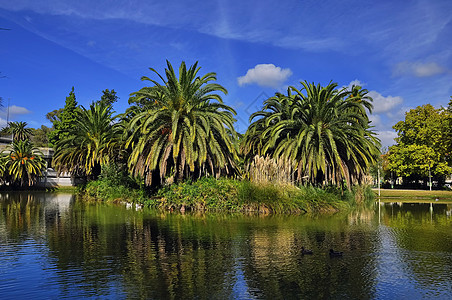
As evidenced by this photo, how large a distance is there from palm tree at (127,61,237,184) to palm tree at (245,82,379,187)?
180 inches

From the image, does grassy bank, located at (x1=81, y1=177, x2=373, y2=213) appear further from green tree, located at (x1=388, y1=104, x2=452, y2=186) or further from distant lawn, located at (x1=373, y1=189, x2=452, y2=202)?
green tree, located at (x1=388, y1=104, x2=452, y2=186)

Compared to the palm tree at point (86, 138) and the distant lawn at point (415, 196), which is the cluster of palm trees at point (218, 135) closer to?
the palm tree at point (86, 138)

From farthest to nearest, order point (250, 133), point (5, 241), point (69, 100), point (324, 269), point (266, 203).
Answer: point (69, 100), point (250, 133), point (266, 203), point (5, 241), point (324, 269)

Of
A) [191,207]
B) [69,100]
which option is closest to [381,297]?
[191,207]

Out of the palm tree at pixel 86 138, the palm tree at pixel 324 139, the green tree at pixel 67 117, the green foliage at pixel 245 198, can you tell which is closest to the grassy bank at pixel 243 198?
the green foliage at pixel 245 198

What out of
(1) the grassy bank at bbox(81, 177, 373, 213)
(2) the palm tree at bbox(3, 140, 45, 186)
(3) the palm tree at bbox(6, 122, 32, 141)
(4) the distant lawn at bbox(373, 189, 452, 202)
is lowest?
(4) the distant lawn at bbox(373, 189, 452, 202)

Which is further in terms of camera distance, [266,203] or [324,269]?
[266,203]

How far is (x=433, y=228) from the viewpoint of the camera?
1580 centimetres

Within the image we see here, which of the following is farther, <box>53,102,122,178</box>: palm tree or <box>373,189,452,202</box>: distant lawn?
<box>373,189,452,202</box>: distant lawn

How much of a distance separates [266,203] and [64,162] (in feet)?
86.6

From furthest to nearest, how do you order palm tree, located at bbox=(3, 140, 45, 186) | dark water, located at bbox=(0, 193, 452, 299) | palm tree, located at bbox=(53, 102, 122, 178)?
palm tree, located at bbox=(3, 140, 45, 186)
palm tree, located at bbox=(53, 102, 122, 178)
dark water, located at bbox=(0, 193, 452, 299)

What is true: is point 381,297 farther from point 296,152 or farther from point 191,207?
point 296,152

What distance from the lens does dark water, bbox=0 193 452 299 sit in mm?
6961

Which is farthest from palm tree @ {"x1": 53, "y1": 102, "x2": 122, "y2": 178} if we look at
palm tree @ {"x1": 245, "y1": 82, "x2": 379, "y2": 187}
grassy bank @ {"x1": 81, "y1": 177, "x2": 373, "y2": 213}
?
palm tree @ {"x1": 245, "y1": 82, "x2": 379, "y2": 187}
